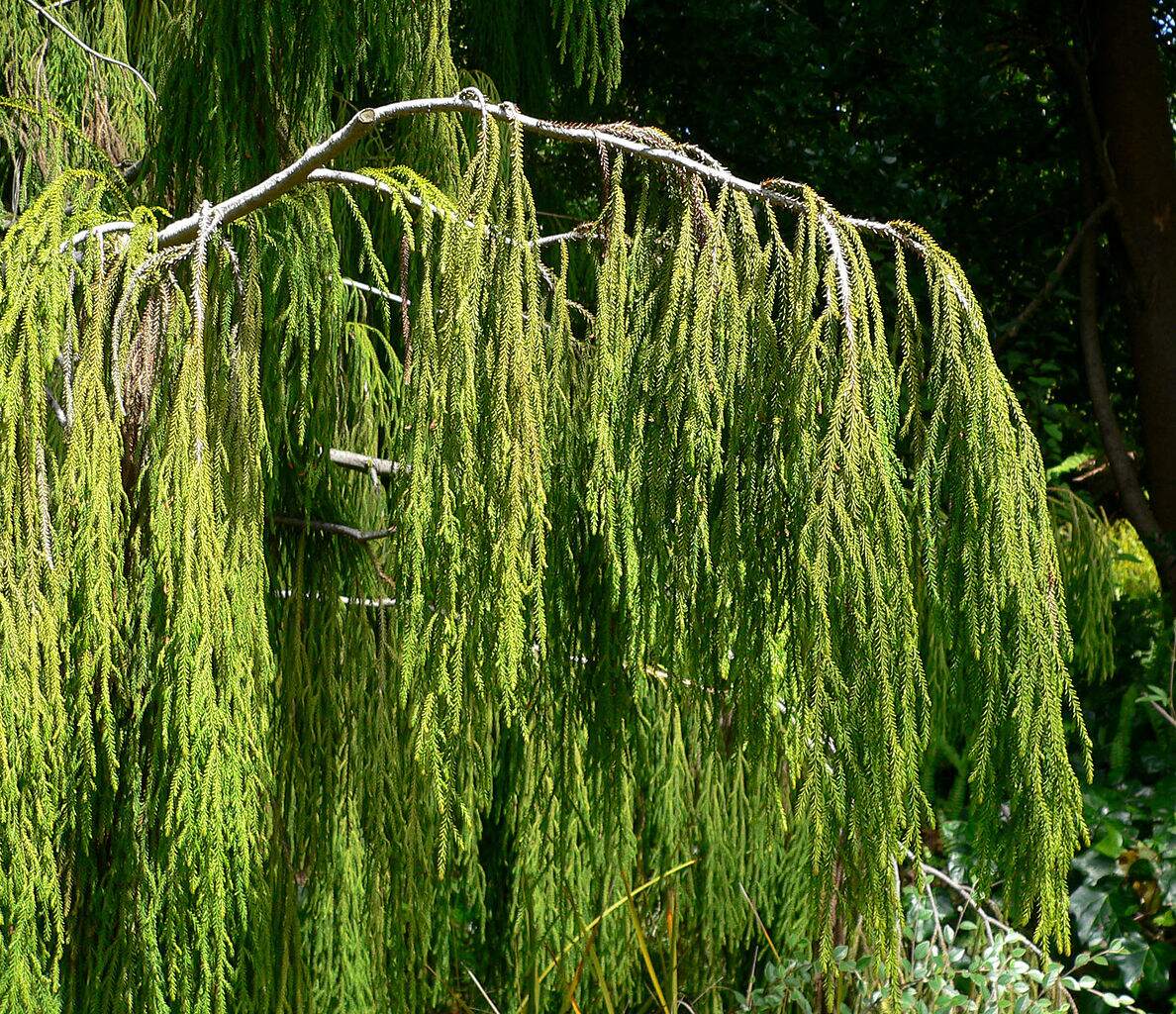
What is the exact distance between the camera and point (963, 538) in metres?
1.06

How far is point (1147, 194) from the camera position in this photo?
3664 mm

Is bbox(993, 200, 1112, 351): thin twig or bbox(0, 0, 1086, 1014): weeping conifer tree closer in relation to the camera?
bbox(0, 0, 1086, 1014): weeping conifer tree

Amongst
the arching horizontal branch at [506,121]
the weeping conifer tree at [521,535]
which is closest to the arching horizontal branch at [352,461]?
the weeping conifer tree at [521,535]

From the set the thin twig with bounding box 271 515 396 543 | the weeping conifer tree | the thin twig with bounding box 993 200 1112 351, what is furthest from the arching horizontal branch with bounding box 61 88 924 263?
the thin twig with bounding box 993 200 1112 351

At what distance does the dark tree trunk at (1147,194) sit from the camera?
365 cm

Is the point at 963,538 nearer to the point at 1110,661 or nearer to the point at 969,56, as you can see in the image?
the point at 1110,661

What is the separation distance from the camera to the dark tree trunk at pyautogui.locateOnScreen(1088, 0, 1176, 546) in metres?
3.65

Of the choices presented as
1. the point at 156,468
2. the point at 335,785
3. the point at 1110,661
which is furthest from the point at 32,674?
the point at 1110,661

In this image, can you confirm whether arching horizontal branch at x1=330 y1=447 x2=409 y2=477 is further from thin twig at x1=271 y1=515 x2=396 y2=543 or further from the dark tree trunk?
the dark tree trunk

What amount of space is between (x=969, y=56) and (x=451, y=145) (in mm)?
2347

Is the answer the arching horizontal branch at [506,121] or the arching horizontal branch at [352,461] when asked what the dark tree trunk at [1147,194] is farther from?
the arching horizontal branch at [506,121]

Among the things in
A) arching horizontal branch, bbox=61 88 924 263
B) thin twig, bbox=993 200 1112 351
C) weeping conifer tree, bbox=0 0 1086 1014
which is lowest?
weeping conifer tree, bbox=0 0 1086 1014

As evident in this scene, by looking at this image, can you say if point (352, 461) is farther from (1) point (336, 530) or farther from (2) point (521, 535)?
(2) point (521, 535)

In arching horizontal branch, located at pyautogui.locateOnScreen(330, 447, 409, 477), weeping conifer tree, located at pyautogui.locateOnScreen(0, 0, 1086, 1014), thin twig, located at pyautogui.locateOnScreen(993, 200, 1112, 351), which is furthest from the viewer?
thin twig, located at pyautogui.locateOnScreen(993, 200, 1112, 351)
